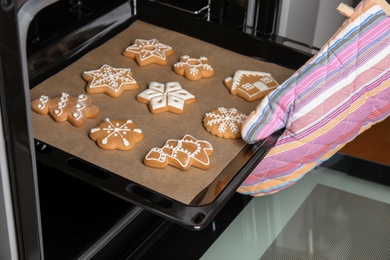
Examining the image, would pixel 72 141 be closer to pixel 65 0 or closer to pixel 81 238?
pixel 81 238

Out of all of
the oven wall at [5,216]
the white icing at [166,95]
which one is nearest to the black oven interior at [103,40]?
the white icing at [166,95]

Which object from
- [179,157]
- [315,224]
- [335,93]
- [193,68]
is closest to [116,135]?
[179,157]

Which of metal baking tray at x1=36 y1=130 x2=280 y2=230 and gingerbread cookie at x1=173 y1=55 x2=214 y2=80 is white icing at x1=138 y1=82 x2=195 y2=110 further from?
metal baking tray at x1=36 y1=130 x2=280 y2=230

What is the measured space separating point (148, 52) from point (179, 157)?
1.08 feet

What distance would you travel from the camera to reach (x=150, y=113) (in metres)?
1.22

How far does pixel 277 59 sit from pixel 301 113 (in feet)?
0.89

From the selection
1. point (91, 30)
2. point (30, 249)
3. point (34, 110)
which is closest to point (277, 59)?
point (91, 30)

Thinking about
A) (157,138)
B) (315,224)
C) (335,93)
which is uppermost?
(335,93)

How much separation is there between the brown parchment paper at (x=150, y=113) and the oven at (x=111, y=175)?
1 cm

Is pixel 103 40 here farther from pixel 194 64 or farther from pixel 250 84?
pixel 250 84

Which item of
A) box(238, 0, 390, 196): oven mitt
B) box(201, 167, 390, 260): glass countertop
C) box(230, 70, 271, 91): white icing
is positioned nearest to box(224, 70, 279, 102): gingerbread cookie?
box(230, 70, 271, 91): white icing

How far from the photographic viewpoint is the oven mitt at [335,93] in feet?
3.54

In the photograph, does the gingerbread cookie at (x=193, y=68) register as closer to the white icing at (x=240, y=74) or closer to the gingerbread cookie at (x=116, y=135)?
the white icing at (x=240, y=74)

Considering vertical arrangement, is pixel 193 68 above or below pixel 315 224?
above
